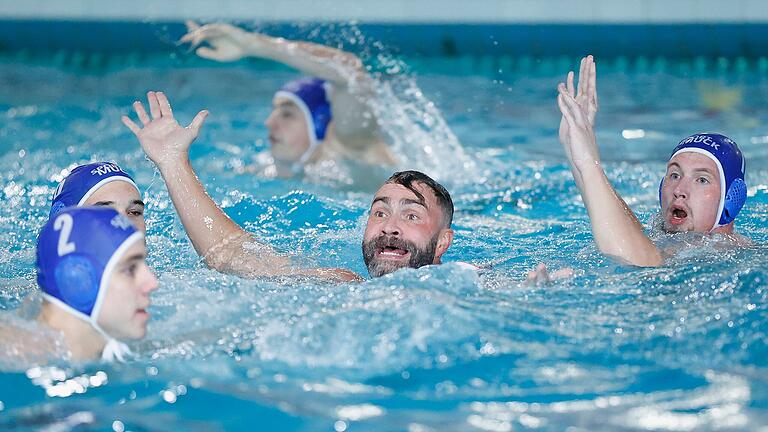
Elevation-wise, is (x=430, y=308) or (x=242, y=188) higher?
(x=242, y=188)

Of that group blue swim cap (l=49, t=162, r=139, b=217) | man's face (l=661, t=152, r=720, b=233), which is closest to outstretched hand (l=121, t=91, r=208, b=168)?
blue swim cap (l=49, t=162, r=139, b=217)

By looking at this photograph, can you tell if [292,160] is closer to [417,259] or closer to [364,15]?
[417,259]

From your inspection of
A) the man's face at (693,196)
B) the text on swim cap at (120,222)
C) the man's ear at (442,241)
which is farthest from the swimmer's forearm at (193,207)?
the man's face at (693,196)

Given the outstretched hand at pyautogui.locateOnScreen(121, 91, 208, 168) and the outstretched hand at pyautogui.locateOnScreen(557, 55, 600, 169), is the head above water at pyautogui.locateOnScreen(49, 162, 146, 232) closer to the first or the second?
the outstretched hand at pyautogui.locateOnScreen(121, 91, 208, 168)

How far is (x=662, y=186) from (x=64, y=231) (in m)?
2.74

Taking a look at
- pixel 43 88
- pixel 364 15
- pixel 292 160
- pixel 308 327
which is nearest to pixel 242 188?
pixel 292 160

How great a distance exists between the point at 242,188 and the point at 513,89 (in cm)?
341

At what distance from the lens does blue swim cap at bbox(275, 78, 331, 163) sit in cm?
676

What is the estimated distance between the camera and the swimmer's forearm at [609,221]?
417cm

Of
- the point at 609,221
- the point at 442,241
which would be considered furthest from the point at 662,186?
the point at 442,241

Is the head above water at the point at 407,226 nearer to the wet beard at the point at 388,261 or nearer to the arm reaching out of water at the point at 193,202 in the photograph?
the wet beard at the point at 388,261

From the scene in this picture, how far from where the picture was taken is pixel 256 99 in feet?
29.5

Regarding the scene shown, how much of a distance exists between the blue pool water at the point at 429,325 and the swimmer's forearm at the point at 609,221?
9 centimetres

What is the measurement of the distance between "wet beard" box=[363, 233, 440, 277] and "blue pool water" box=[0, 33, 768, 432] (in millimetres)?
208
